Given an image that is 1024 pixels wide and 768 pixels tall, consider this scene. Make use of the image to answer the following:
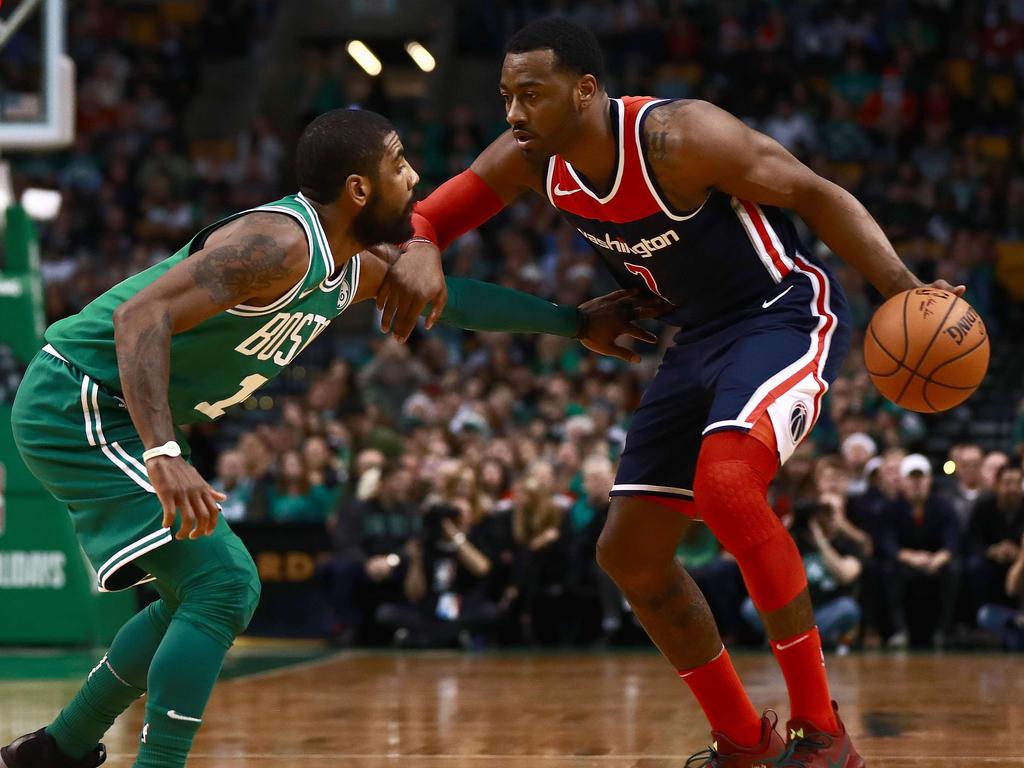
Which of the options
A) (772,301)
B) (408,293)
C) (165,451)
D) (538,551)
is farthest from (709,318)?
(538,551)

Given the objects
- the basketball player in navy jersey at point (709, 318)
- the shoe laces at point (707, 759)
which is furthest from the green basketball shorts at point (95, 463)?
the shoe laces at point (707, 759)

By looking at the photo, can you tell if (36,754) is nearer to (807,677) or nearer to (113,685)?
(113,685)

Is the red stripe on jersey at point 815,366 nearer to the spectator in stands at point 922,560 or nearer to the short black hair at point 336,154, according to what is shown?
the short black hair at point 336,154

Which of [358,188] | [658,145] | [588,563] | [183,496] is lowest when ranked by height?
[588,563]

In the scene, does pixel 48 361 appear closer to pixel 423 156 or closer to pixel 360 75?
pixel 423 156

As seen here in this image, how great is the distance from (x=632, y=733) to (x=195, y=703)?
2529mm

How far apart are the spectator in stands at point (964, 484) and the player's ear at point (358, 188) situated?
7.37 meters

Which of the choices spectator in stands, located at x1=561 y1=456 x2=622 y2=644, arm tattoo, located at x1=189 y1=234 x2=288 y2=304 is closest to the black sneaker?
arm tattoo, located at x1=189 y1=234 x2=288 y2=304

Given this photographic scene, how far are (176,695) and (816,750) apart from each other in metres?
1.80

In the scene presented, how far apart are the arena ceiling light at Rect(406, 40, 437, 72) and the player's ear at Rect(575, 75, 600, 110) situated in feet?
53.9

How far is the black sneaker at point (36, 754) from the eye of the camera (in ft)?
14.6

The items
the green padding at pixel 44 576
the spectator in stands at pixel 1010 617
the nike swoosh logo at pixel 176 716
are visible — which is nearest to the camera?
the nike swoosh logo at pixel 176 716

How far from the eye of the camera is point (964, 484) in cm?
1105

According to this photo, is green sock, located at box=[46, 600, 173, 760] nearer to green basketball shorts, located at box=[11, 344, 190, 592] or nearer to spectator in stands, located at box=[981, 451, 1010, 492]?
green basketball shorts, located at box=[11, 344, 190, 592]
